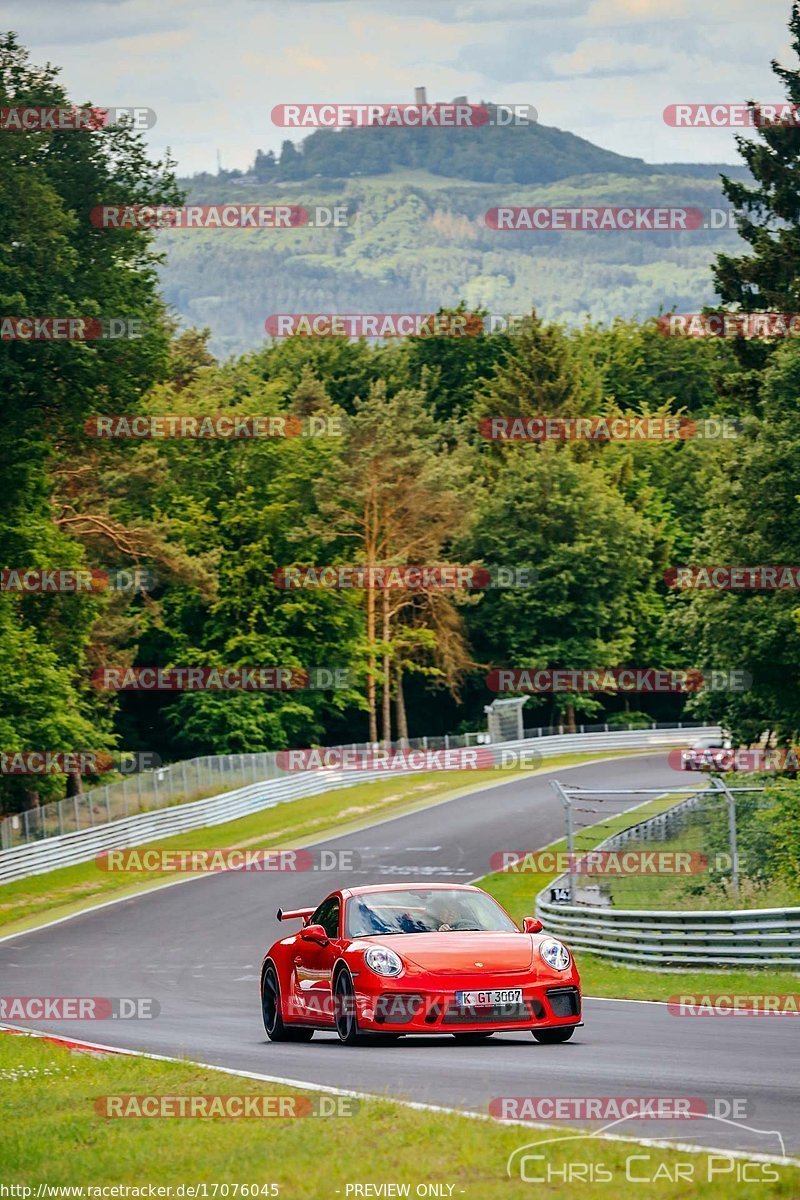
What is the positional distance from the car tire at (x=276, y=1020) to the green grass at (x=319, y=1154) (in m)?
4.35

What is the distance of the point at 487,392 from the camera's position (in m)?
97.5

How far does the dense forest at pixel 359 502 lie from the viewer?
4050 cm

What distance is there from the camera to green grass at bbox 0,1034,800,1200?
23.0 feet

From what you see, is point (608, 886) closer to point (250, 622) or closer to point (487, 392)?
point (250, 622)

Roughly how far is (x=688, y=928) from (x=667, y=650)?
6618cm

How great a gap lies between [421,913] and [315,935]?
91 cm

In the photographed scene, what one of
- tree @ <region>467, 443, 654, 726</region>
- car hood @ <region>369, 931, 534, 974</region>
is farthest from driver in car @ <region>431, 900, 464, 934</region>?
tree @ <region>467, 443, 654, 726</region>

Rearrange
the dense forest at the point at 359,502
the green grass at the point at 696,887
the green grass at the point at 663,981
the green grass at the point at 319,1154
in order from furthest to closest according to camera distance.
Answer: the dense forest at the point at 359,502 < the green grass at the point at 696,887 < the green grass at the point at 663,981 < the green grass at the point at 319,1154

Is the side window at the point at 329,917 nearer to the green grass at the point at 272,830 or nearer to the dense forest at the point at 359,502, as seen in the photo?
the green grass at the point at 272,830

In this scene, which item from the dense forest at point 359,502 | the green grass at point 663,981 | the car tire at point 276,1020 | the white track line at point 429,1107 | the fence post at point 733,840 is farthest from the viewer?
the dense forest at point 359,502

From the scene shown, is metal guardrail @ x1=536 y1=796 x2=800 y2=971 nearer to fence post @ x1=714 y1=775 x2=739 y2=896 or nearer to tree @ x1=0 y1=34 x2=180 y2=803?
fence post @ x1=714 y1=775 x2=739 y2=896

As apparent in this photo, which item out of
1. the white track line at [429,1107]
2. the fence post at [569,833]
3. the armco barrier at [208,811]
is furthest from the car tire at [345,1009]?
the armco barrier at [208,811]

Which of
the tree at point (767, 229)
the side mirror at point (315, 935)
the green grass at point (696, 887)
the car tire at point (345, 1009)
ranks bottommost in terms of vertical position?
the green grass at point (696, 887)

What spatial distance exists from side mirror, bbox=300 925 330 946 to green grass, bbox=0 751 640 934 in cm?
2370
